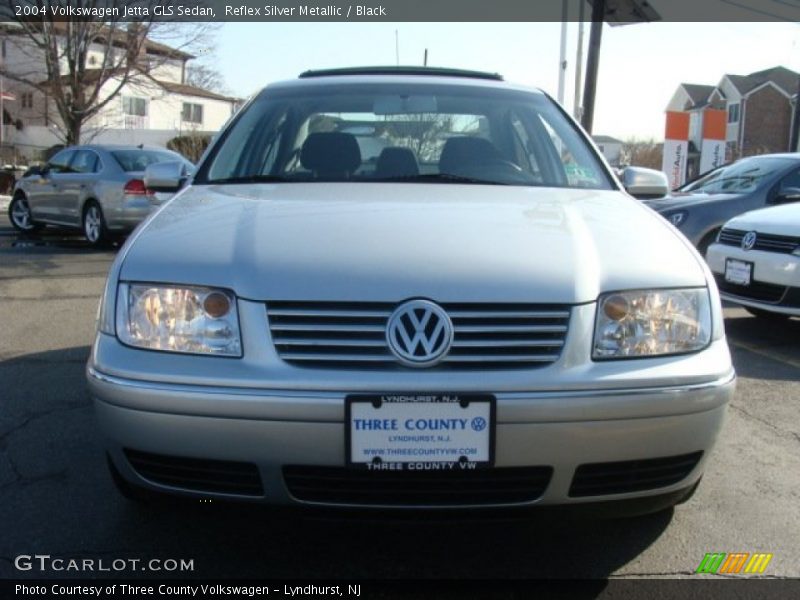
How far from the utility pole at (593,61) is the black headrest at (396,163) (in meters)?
10.4

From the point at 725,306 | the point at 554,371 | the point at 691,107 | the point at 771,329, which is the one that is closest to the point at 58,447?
the point at 554,371

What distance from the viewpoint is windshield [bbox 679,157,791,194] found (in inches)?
338

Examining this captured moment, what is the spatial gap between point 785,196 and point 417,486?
7.48 metres

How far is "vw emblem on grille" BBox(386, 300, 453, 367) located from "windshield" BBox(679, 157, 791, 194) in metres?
7.31

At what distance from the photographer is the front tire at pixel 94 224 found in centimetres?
1105

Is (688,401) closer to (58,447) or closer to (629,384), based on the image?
(629,384)

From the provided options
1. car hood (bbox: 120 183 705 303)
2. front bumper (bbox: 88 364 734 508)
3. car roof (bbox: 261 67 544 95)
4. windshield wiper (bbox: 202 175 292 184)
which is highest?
car roof (bbox: 261 67 544 95)

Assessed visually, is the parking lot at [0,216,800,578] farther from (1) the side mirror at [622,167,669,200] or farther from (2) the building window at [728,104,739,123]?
(2) the building window at [728,104,739,123]

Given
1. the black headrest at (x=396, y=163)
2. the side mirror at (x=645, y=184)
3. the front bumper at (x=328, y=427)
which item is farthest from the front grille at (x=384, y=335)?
the side mirror at (x=645, y=184)

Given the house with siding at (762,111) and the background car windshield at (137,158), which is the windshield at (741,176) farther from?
the house with siding at (762,111)

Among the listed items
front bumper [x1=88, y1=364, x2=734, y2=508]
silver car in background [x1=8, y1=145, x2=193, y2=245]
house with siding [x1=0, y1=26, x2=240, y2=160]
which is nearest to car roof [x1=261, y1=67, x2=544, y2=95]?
front bumper [x1=88, y1=364, x2=734, y2=508]

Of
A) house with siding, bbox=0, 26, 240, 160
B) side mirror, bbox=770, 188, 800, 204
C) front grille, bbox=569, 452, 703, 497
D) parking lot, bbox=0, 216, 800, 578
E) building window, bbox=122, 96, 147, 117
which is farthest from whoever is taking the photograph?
building window, bbox=122, 96, 147, 117

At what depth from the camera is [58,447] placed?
3.54 m

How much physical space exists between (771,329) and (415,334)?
5.44 meters
